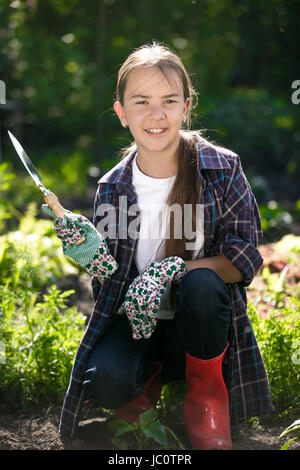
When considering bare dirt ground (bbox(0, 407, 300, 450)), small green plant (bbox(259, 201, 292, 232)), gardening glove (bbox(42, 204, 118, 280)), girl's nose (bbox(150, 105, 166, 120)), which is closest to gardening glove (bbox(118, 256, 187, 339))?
gardening glove (bbox(42, 204, 118, 280))

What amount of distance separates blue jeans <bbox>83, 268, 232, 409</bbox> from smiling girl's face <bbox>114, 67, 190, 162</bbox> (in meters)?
0.46

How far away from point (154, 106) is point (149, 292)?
591mm

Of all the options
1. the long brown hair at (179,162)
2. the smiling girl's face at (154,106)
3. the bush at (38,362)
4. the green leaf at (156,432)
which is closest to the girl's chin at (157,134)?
the smiling girl's face at (154,106)

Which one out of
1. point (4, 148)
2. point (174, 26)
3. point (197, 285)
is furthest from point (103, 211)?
point (174, 26)

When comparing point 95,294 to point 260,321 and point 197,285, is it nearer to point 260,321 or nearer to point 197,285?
point 197,285

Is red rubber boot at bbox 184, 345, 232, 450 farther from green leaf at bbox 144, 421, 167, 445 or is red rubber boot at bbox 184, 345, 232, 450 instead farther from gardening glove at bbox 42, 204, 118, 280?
gardening glove at bbox 42, 204, 118, 280

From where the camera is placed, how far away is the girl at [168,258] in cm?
160

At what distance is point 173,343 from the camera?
70.1 inches

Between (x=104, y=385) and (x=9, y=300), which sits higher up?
(x=9, y=300)

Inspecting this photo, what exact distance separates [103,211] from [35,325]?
735mm

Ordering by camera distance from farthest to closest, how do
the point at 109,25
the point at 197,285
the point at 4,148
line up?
the point at 109,25 → the point at 4,148 → the point at 197,285

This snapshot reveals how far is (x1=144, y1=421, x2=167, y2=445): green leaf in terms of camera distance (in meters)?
1.44
